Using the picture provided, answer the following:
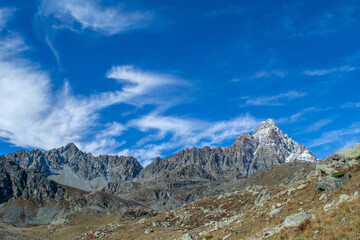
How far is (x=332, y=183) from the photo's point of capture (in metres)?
24.7

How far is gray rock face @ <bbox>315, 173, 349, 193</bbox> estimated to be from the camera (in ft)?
78.4

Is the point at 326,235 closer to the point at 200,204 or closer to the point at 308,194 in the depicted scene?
the point at 308,194

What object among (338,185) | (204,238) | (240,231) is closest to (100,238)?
(204,238)

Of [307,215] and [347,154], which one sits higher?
[347,154]

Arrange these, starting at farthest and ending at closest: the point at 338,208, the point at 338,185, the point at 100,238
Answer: the point at 100,238 → the point at 338,185 → the point at 338,208

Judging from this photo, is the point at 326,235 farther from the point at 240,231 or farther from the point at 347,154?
the point at 347,154

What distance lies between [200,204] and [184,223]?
17.1 metres

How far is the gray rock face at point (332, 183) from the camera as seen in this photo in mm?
23891

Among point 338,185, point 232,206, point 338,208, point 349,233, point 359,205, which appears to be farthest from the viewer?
point 232,206

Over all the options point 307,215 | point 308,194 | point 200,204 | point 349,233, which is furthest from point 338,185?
point 200,204

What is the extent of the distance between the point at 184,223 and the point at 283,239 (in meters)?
58.7

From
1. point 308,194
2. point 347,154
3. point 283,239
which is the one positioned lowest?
point 283,239

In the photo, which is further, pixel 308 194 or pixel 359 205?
pixel 308 194

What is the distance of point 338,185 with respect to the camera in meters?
24.0
